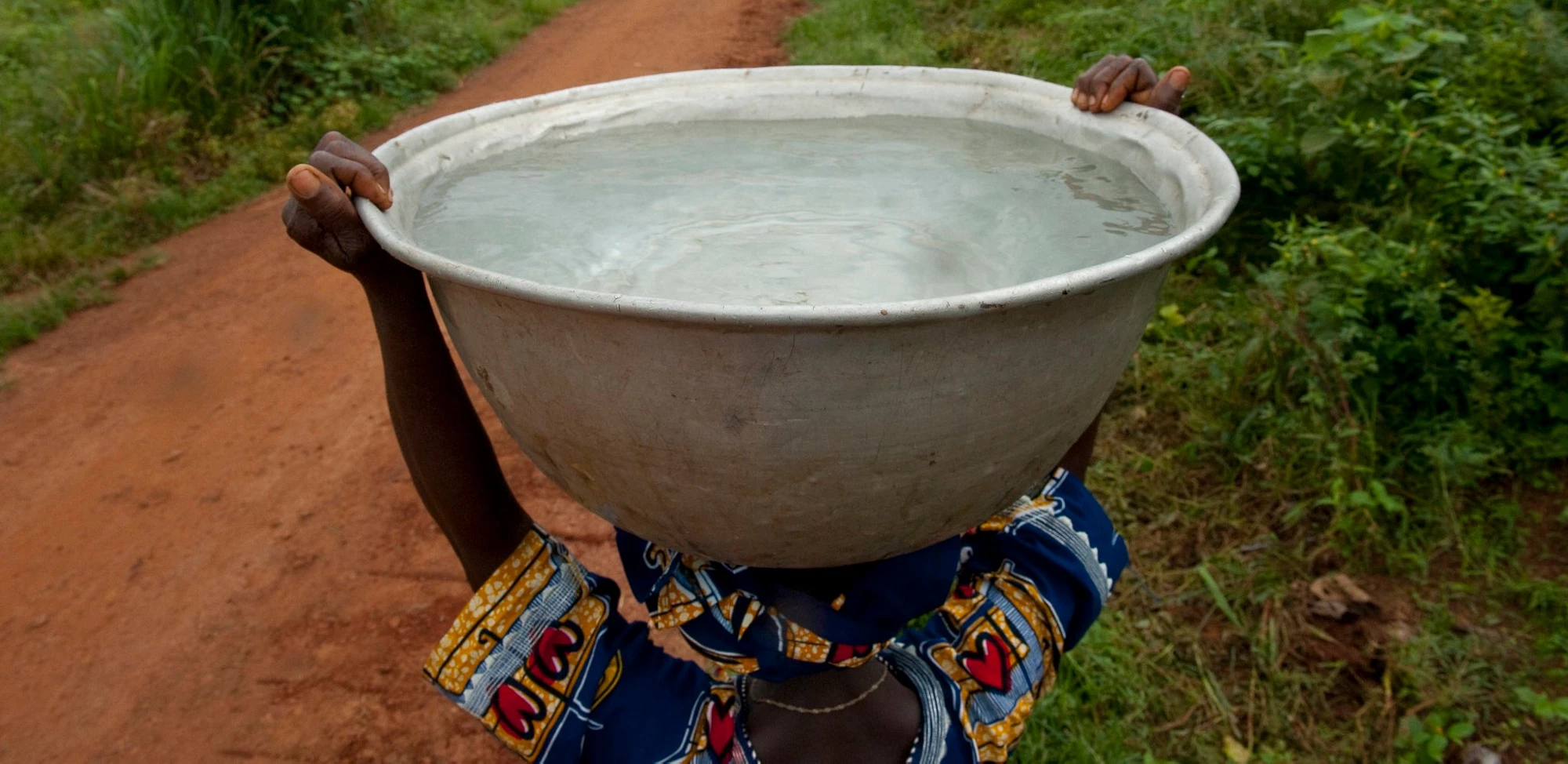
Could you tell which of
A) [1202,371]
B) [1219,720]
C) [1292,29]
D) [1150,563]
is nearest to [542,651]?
[1219,720]

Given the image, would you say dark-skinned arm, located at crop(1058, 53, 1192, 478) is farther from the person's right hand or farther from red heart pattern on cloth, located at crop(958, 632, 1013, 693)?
the person's right hand

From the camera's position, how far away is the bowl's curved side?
73 cm

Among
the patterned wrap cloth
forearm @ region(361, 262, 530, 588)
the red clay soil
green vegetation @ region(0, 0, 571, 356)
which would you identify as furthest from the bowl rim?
green vegetation @ region(0, 0, 571, 356)

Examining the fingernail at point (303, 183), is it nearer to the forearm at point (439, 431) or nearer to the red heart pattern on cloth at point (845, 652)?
the forearm at point (439, 431)

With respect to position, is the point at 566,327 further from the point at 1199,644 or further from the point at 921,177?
the point at 1199,644

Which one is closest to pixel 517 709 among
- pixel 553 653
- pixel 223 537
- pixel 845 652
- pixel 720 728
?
pixel 553 653

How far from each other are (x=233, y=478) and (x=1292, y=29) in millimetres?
4086

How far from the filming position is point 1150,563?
8.47 ft

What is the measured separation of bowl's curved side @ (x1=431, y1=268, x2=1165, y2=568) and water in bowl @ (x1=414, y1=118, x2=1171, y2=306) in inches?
6.7

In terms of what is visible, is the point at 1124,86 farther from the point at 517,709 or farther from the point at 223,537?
the point at 223,537

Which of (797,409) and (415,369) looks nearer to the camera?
(797,409)

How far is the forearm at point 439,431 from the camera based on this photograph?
1.07 meters

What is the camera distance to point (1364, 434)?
259cm

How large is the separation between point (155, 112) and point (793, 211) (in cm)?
497
